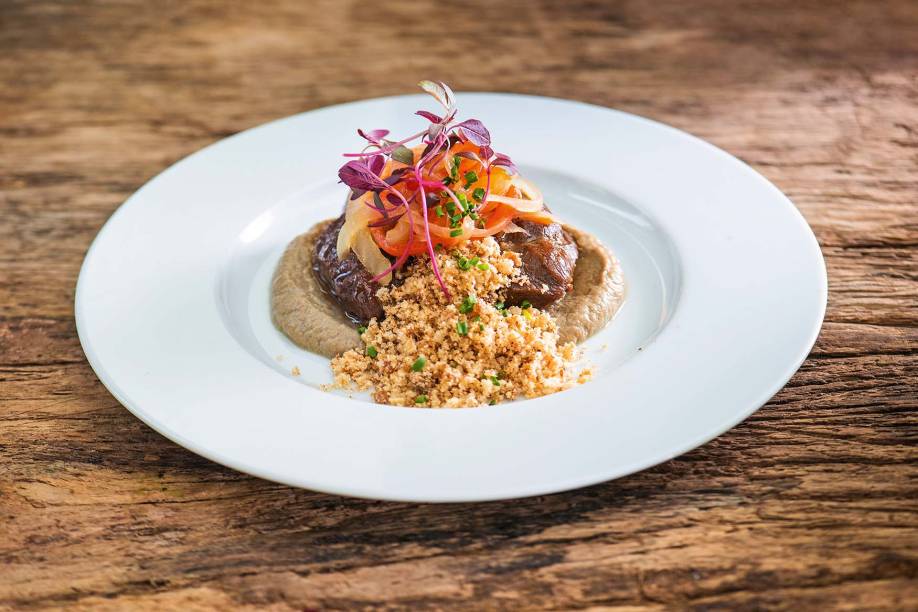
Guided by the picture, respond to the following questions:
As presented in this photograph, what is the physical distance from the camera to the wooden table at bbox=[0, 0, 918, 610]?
2.35 metres

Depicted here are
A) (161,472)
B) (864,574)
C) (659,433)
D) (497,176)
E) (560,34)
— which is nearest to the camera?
(864,574)

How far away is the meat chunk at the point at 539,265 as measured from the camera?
3355mm

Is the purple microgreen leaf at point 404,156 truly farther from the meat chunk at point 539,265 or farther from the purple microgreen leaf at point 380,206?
the meat chunk at point 539,265

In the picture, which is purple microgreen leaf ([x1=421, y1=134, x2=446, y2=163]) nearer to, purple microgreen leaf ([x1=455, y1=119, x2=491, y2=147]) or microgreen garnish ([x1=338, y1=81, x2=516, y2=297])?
microgreen garnish ([x1=338, y1=81, x2=516, y2=297])

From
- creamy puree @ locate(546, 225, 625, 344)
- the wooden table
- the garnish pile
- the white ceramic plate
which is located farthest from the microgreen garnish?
the wooden table

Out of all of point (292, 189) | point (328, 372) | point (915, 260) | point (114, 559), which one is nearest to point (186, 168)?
point (292, 189)

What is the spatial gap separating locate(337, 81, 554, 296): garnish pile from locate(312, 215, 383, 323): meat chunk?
38 mm

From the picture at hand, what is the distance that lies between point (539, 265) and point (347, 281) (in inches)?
28.5

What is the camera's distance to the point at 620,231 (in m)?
3.81

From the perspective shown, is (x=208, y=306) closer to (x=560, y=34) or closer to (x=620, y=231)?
(x=620, y=231)

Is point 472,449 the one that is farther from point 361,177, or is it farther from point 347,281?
point 361,177

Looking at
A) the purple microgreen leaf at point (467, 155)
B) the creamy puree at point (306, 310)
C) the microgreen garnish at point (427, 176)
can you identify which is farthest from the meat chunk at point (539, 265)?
the creamy puree at point (306, 310)

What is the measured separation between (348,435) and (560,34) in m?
3.87

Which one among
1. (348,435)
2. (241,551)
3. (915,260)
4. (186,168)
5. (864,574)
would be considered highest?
(915,260)
